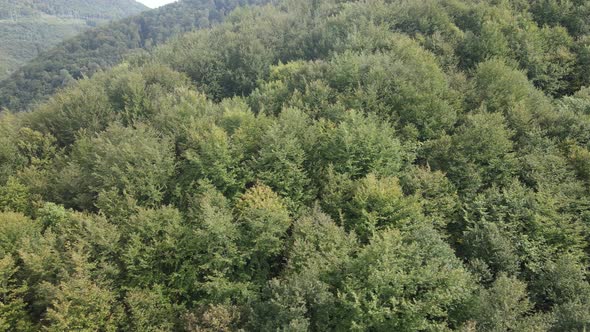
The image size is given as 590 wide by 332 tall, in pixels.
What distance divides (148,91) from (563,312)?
4565cm

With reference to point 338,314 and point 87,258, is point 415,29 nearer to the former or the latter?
point 338,314

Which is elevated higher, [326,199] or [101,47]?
[326,199]

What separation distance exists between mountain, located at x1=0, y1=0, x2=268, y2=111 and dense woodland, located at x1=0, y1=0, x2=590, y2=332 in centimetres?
7121

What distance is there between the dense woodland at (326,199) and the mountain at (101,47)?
2804 inches

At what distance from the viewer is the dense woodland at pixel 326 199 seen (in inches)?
827

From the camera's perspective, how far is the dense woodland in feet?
68.9

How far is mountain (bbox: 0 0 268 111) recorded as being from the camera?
106438mm

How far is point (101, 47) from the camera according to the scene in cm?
12581

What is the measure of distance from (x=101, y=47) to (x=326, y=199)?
126 metres

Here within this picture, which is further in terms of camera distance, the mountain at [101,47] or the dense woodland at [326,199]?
the mountain at [101,47]

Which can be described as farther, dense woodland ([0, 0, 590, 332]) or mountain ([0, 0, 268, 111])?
mountain ([0, 0, 268, 111])

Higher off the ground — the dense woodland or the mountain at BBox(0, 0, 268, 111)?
the dense woodland

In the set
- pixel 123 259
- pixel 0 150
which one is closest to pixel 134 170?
pixel 123 259

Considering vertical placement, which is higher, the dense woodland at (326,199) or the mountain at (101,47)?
the dense woodland at (326,199)
